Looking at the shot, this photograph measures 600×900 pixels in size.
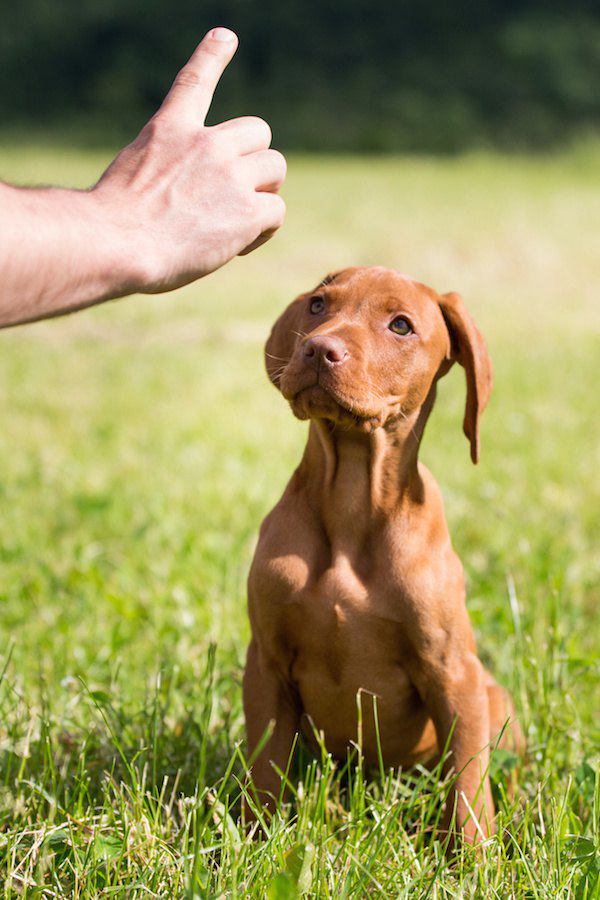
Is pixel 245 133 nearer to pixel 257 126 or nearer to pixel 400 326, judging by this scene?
pixel 257 126

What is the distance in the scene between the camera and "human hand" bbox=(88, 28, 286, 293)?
1956 millimetres

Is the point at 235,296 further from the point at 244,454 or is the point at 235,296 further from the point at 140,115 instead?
the point at 140,115

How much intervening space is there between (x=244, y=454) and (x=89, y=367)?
→ 116 inches

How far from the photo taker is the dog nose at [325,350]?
225 centimetres

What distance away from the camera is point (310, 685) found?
2514 millimetres

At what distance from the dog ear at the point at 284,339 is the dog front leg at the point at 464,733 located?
0.81 m

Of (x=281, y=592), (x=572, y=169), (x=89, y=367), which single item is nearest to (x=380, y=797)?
(x=281, y=592)

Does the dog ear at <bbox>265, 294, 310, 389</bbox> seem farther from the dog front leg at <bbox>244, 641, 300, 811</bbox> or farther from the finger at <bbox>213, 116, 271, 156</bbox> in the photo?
the dog front leg at <bbox>244, 641, 300, 811</bbox>

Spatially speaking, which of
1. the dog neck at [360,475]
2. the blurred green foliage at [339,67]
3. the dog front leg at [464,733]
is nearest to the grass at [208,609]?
the dog front leg at [464,733]

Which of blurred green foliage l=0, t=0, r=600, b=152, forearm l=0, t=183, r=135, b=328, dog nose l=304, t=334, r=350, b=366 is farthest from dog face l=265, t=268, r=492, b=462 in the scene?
blurred green foliage l=0, t=0, r=600, b=152

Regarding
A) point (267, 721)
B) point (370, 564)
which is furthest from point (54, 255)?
point (267, 721)

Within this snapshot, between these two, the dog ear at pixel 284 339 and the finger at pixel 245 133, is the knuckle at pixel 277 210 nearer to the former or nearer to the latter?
the finger at pixel 245 133

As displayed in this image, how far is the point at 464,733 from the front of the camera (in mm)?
2424

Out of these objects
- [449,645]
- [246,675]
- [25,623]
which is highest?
[449,645]
